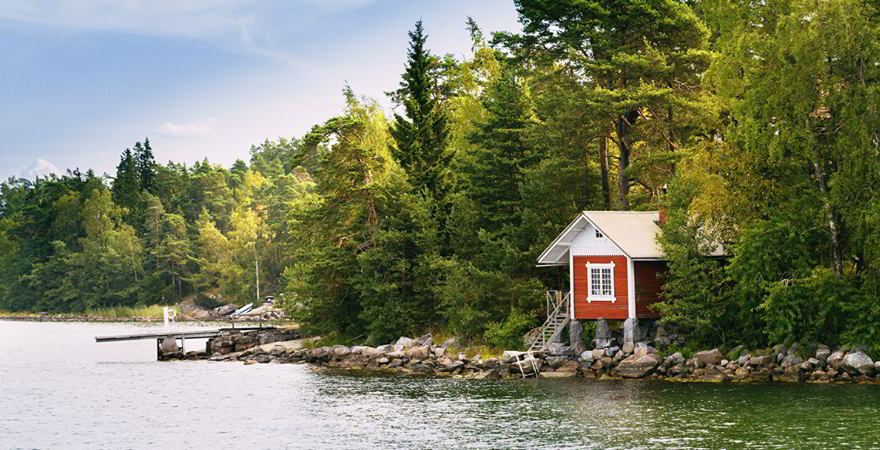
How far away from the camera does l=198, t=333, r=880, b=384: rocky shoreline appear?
34.3 meters

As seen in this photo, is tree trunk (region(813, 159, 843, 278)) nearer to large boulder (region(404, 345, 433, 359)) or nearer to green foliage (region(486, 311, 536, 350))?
green foliage (region(486, 311, 536, 350))

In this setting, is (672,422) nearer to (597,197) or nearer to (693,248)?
(693,248)

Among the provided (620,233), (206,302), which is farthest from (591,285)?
(206,302)

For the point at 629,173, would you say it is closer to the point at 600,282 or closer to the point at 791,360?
the point at 600,282

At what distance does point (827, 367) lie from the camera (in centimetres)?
3425

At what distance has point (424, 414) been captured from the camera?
31000 mm

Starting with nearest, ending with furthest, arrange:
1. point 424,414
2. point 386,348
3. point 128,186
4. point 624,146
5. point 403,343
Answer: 1. point 424,414
2. point 624,146
3. point 403,343
4. point 386,348
5. point 128,186

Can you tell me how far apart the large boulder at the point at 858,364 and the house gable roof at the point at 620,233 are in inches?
316

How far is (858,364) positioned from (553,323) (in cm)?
1297

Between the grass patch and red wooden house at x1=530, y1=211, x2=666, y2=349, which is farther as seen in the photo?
the grass patch

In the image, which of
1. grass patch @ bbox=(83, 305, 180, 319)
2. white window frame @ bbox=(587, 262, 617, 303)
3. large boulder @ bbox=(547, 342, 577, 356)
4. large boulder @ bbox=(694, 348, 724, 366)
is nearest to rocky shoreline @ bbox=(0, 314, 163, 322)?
grass patch @ bbox=(83, 305, 180, 319)

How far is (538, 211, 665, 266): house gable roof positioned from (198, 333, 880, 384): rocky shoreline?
3.81 metres

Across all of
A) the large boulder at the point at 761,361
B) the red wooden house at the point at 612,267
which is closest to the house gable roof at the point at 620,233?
the red wooden house at the point at 612,267

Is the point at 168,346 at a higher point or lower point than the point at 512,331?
lower
